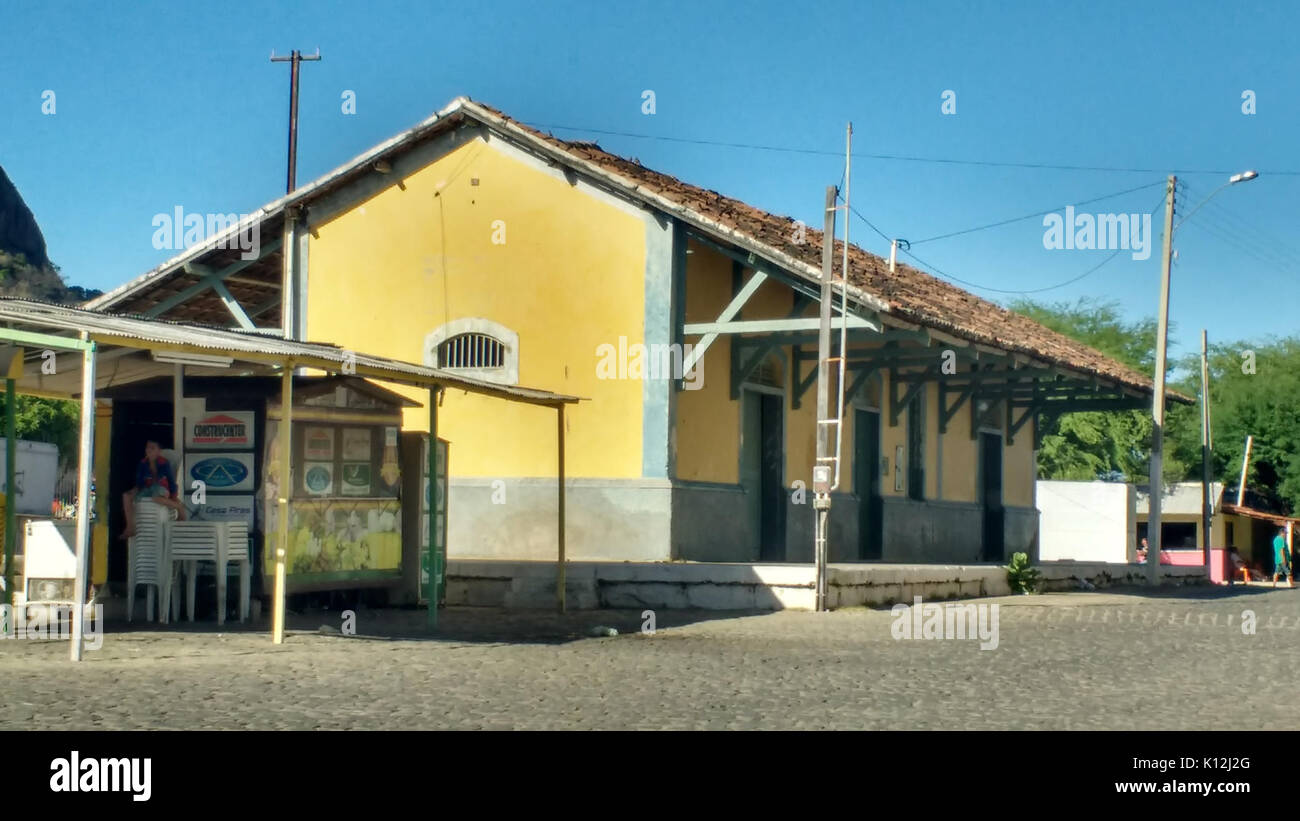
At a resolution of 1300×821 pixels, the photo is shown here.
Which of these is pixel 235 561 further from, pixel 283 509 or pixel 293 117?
pixel 293 117

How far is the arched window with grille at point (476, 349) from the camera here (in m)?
18.3

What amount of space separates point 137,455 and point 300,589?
83.0 inches

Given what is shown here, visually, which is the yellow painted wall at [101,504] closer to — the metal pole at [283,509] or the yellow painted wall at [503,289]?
the metal pole at [283,509]

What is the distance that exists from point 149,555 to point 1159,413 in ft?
61.8

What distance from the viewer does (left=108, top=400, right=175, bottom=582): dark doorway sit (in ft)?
46.6

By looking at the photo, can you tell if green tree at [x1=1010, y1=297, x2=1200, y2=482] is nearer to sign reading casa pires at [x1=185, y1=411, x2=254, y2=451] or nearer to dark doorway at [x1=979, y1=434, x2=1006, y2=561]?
dark doorway at [x1=979, y1=434, x2=1006, y2=561]

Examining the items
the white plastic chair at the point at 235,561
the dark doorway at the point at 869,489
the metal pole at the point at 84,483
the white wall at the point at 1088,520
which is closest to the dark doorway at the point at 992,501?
the dark doorway at the point at 869,489

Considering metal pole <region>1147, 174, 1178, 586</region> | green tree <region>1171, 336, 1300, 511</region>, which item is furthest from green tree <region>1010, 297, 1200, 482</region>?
metal pole <region>1147, 174, 1178, 586</region>

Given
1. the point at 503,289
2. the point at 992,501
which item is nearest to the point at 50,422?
the point at 992,501

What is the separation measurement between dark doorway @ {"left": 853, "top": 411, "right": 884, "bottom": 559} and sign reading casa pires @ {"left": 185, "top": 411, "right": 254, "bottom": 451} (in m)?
11.0

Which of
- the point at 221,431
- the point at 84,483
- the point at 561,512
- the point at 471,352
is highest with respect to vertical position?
the point at 471,352

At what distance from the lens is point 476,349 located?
1861 centimetres

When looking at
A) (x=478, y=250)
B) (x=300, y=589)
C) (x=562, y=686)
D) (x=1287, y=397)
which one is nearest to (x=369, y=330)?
(x=478, y=250)
